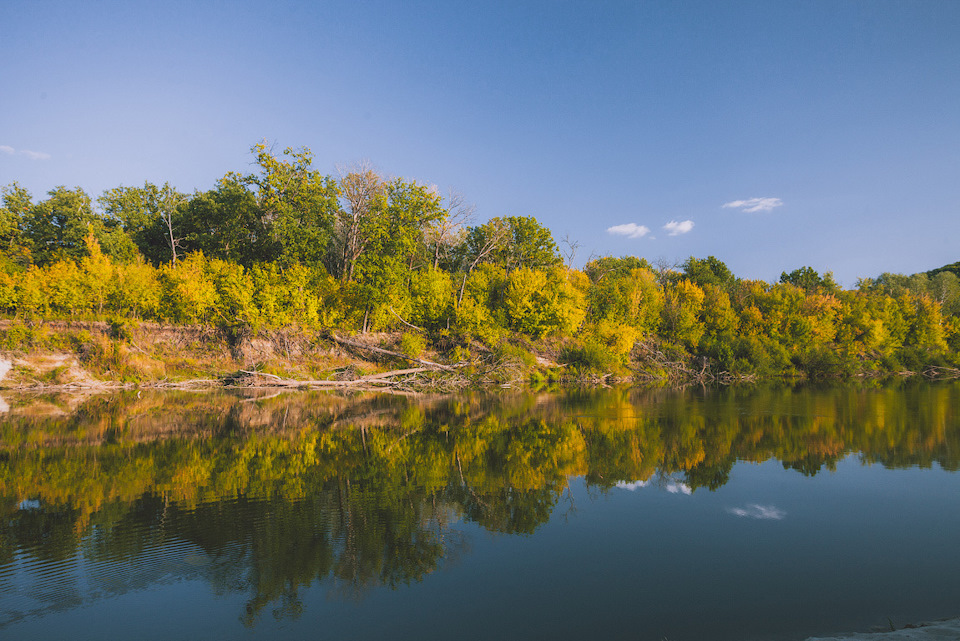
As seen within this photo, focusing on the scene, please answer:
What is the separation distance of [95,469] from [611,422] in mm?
16214

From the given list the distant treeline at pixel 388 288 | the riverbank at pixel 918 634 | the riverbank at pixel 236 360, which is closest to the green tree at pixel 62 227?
the distant treeline at pixel 388 288

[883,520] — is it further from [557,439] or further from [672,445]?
[557,439]

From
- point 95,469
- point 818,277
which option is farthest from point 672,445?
point 818,277

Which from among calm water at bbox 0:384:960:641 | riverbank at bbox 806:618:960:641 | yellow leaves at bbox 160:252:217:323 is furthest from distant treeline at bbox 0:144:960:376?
riverbank at bbox 806:618:960:641

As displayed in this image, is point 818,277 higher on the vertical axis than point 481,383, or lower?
higher

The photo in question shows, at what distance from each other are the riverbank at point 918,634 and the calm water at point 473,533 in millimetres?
318

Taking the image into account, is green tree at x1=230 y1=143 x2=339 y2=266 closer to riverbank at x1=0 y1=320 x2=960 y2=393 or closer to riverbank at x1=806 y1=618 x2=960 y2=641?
riverbank at x1=0 y1=320 x2=960 y2=393

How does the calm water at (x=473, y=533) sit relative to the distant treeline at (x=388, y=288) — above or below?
below

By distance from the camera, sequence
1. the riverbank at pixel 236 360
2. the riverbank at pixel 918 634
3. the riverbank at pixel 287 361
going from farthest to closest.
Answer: the riverbank at pixel 287 361
the riverbank at pixel 236 360
the riverbank at pixel 918 634

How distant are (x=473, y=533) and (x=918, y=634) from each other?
18.0 feet

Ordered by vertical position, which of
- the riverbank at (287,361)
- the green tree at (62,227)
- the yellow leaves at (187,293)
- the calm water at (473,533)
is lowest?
the calm water at (473,533)

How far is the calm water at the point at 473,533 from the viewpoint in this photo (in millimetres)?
5484

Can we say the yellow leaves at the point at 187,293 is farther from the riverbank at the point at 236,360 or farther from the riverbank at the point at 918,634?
the riverbank at the point at 918,634

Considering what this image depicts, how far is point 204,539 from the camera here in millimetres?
7547
